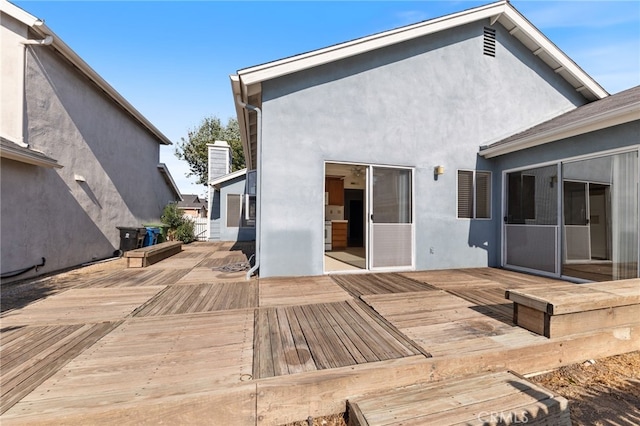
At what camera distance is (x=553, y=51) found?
20.7 feet


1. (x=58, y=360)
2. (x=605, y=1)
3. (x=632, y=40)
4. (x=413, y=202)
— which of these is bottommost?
(x=58, y=360)

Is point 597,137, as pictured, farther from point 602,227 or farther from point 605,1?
point 605,1

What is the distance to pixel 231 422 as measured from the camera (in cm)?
165

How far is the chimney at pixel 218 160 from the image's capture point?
13031mm

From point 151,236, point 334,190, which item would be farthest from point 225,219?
point 334,190

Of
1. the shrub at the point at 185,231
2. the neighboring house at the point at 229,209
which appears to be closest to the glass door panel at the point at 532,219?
the neighboring house at the point at 229,209

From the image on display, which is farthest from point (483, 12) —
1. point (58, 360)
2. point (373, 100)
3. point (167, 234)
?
point (167, 234)

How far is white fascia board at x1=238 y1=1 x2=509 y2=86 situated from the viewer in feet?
14.8

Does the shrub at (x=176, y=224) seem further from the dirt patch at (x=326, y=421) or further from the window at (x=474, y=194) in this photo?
the dirt patch at (x=326, y=421)

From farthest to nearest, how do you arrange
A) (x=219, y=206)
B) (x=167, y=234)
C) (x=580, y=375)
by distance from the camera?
(x=219, y=206), (x=167, y=234), (x=580, y=375)

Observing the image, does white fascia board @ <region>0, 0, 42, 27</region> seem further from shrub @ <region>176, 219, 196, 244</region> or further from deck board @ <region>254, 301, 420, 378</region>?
shrub @ <region>176, 219, 196, 244</region>

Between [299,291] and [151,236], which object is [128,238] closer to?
[151,236]

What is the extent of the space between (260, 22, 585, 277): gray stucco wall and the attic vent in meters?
0.13

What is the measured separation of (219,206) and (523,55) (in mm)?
12250
